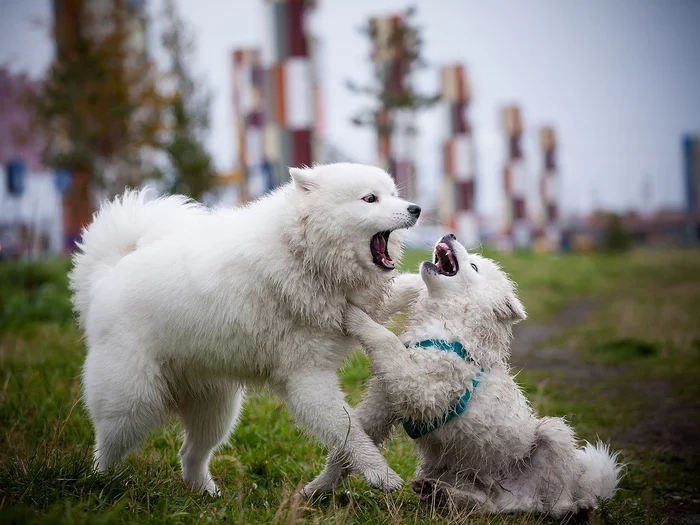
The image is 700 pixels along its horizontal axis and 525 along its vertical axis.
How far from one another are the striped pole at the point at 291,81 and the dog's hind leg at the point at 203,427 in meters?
9.41

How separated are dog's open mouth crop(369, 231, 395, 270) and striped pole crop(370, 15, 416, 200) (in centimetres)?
1423

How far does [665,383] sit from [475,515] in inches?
166

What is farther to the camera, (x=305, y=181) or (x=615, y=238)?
(x=615, y=238)

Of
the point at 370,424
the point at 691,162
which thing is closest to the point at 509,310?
the point at 370,424

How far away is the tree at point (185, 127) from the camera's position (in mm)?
12227

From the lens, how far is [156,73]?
671 inches

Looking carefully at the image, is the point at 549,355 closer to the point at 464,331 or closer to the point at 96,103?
the point at 464,331

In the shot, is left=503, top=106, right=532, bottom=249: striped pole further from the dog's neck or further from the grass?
the dog's neck

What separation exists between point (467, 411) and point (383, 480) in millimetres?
518

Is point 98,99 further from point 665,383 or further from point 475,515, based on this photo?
point 475,515

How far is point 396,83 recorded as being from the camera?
17.8 metres

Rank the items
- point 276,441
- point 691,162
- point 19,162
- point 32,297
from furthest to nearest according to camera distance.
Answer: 1. point 691,162
2. point 19,162
3. point 32,297
4. point 276,441

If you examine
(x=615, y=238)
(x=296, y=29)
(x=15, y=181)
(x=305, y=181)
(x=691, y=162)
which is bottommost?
(x=615, y=238)

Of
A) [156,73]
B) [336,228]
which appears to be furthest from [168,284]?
[156,73]
